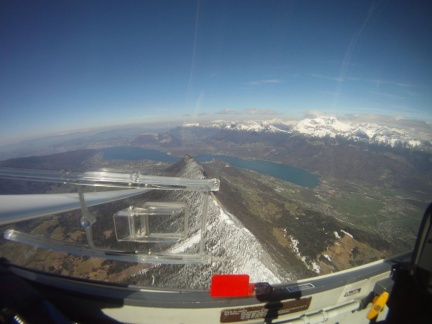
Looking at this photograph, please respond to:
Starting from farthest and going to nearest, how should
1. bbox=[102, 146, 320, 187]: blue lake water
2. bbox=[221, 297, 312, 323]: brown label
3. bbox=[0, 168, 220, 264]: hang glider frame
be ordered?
bbox=[102, 146, 320, 187]: blue lake water
bbox=[221, 297, 312, 323]: brown label
bbox=[0, 168, 220, 264]: hang glider frame

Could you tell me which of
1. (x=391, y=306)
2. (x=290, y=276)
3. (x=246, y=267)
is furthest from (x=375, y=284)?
(x=290, y=276)

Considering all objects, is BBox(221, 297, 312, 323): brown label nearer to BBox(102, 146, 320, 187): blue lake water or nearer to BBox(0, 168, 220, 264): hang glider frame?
BBox(0, 168, 220, 264): hang glider frame

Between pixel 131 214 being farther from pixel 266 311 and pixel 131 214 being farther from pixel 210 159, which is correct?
pixel 210 159

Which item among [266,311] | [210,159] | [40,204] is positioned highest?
[40,204]

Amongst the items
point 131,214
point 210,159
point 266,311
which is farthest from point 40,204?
point 210,159

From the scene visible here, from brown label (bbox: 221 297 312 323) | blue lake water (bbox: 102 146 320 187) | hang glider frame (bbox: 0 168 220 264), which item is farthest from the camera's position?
blue lake water (bbox: 102 146 320 187)

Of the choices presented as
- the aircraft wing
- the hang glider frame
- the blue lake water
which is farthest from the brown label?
the blue lake water

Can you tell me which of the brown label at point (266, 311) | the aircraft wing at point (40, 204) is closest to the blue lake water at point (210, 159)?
the aircraft wing at point (40, 204)
